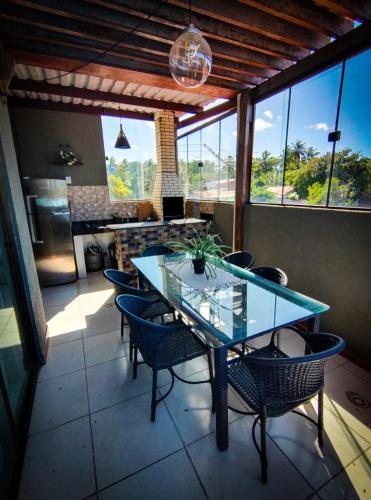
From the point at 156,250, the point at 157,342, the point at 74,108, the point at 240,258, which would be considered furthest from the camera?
the point at 74,108

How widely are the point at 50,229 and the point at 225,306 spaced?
339 cm

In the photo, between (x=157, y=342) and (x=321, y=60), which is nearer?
(x=157, y=342)

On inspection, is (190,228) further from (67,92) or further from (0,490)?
(0,490)

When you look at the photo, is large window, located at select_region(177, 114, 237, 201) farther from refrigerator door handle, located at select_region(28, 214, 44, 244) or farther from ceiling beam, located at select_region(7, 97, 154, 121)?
refrigerator door handle, located at select_region(28, 214, 44, 244)

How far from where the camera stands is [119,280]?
2234 millimetres

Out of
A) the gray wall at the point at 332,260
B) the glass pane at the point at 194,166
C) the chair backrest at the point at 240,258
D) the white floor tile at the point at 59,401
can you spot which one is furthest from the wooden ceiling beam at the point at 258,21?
the white floor tile at the point at 59,401

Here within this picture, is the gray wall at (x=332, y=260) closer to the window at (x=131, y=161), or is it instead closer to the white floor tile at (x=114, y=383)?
the white floor tile at (x=114, y=383)

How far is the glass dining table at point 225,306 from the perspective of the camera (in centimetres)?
130

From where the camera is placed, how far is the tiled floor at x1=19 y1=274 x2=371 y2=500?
122cm

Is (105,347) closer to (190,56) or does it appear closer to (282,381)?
(282,381)

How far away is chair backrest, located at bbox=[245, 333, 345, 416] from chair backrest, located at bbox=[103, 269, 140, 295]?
3.97 feet

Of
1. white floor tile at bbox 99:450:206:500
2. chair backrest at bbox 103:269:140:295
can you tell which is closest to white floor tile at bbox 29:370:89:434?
white floor tile at bbox 99:450:206:500

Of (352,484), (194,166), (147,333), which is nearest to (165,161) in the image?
(194,166)

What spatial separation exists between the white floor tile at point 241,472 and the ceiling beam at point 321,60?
10.1 feet
